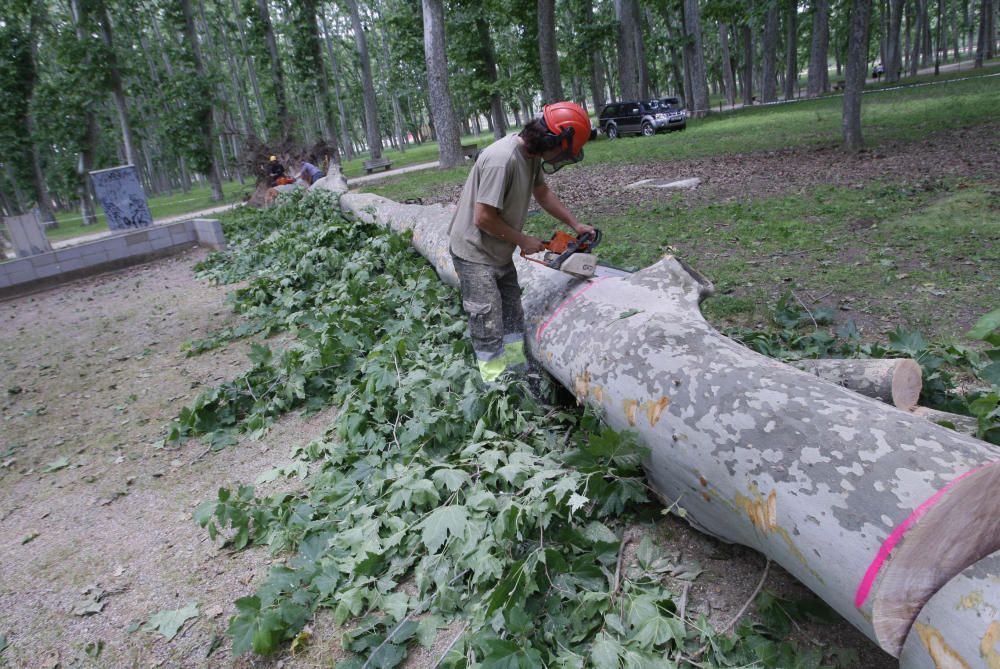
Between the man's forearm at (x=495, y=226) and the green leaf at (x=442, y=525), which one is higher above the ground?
the man's forearm at (x=495, y=226)

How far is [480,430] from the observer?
282cm

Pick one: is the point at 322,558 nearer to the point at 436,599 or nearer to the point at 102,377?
the point at 436,599

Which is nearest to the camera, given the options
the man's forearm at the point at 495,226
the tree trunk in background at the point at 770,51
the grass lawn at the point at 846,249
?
A: the man's forearm at the point at 495,226

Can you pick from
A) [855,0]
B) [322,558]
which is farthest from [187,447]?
[855,0]

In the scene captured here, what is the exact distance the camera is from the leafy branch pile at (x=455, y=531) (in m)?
1.84

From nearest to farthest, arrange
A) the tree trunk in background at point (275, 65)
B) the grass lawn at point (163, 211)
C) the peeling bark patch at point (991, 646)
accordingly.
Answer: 1. the peeling bark patch at point (991, 646)
2. the tree trunk in background at point (275, 65)
3. the grass lawn at point (163, 211)

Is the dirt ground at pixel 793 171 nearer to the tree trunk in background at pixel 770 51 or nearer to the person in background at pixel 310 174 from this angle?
the person in background at pixel 310 174

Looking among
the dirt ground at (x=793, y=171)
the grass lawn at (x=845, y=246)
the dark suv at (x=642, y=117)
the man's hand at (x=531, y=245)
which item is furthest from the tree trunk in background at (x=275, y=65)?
the man's hand at (x=531, y=245)

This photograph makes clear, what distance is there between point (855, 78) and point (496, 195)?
9.58 meters

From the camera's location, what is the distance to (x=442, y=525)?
2236 mm

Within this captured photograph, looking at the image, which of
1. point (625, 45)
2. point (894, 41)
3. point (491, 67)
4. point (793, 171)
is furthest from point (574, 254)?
Answer: point (894, 41)

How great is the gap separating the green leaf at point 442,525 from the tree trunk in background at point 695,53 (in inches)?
908

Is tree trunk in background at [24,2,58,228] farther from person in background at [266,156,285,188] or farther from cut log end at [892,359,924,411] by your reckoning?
cut log end at [892,359,924,411]

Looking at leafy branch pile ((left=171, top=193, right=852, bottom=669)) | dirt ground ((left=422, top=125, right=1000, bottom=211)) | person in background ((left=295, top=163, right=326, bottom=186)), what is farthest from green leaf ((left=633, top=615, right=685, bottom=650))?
person in background ((left=295, top=163, right=326, bottom=186))
